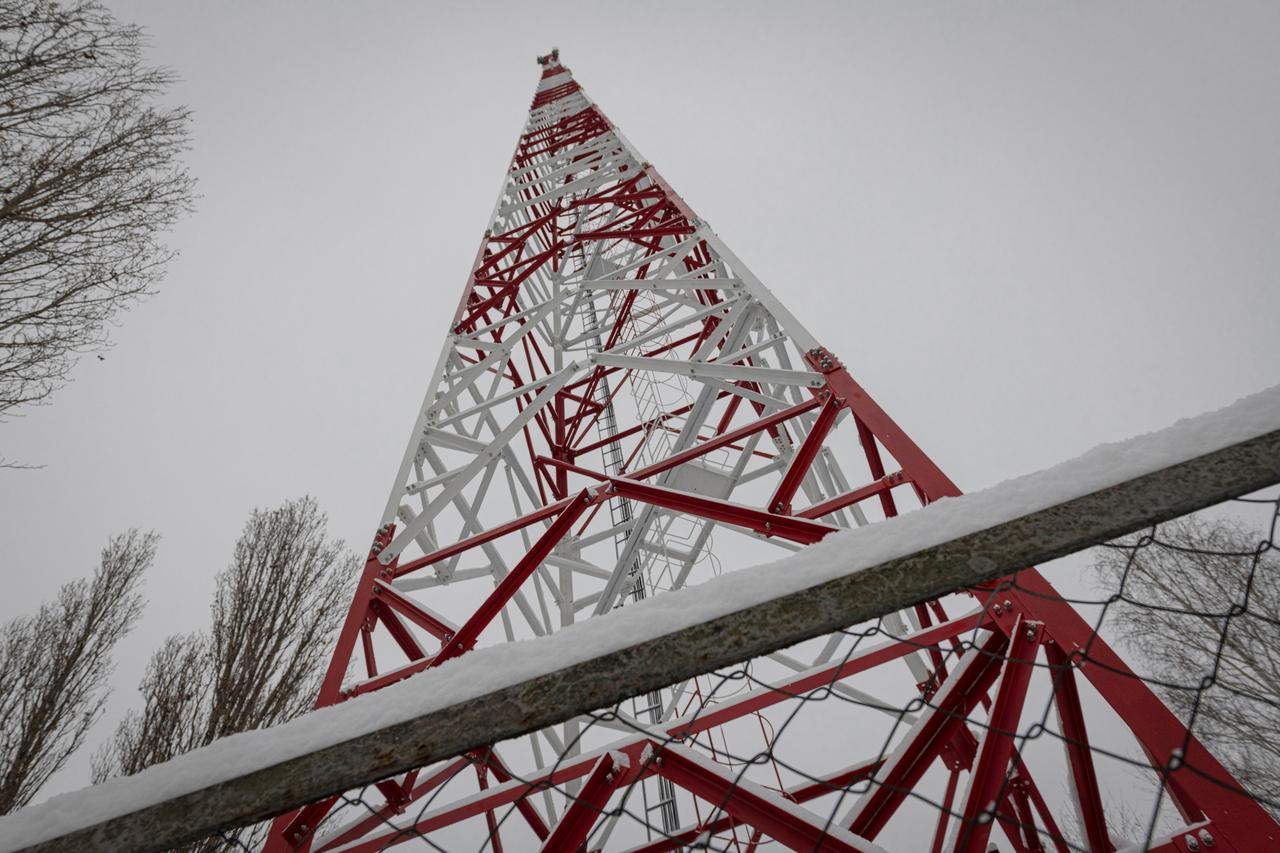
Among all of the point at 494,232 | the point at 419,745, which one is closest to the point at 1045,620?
the point at 419,745

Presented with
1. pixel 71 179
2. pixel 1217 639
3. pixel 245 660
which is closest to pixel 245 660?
pixel 245 660

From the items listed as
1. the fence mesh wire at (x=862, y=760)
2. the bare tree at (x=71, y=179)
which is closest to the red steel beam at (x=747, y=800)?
the fence mesh wire at (x=862, y=760)

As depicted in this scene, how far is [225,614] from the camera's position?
938 centimetres

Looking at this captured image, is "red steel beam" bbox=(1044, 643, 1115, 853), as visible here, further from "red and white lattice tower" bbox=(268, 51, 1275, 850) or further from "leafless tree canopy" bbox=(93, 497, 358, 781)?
"leafless tree canopy" bbox=(93, 497, 358, 781)

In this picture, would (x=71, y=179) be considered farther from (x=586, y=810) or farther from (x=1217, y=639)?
(x=1217, y=639)

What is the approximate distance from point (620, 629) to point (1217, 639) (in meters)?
12.0

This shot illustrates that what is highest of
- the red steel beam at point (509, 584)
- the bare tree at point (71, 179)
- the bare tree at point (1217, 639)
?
the bare tree at point (71, 179)

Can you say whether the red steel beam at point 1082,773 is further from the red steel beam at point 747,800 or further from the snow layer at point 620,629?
the snow layer at point 620,629

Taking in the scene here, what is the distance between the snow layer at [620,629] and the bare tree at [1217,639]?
9255mm

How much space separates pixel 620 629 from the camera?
0.95m

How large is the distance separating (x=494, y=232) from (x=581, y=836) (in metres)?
6.36

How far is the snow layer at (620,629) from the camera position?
92 centimetres

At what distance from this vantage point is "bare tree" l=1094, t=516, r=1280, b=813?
8328 mm

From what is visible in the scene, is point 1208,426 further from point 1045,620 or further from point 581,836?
point 581,836
